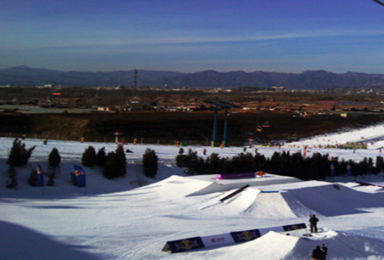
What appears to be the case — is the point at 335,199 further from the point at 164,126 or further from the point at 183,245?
the point at 164,126

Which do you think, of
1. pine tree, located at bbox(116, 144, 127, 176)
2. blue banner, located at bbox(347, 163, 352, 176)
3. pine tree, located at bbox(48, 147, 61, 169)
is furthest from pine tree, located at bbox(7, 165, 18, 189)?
blue banner, located at bbox(347, 163, 352, 176)

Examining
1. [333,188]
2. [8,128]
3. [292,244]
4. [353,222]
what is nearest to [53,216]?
[292,244]

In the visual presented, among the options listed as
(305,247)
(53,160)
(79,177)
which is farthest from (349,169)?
(305,247)

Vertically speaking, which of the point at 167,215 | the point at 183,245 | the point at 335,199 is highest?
the point at 183,245

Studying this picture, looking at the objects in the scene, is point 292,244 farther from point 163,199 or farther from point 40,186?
point 40,186

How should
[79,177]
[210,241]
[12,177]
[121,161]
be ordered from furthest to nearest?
[121,161] < [79,177] < [12,177] < [210,241]

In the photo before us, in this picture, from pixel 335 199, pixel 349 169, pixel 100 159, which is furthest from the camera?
pixel 349 169
